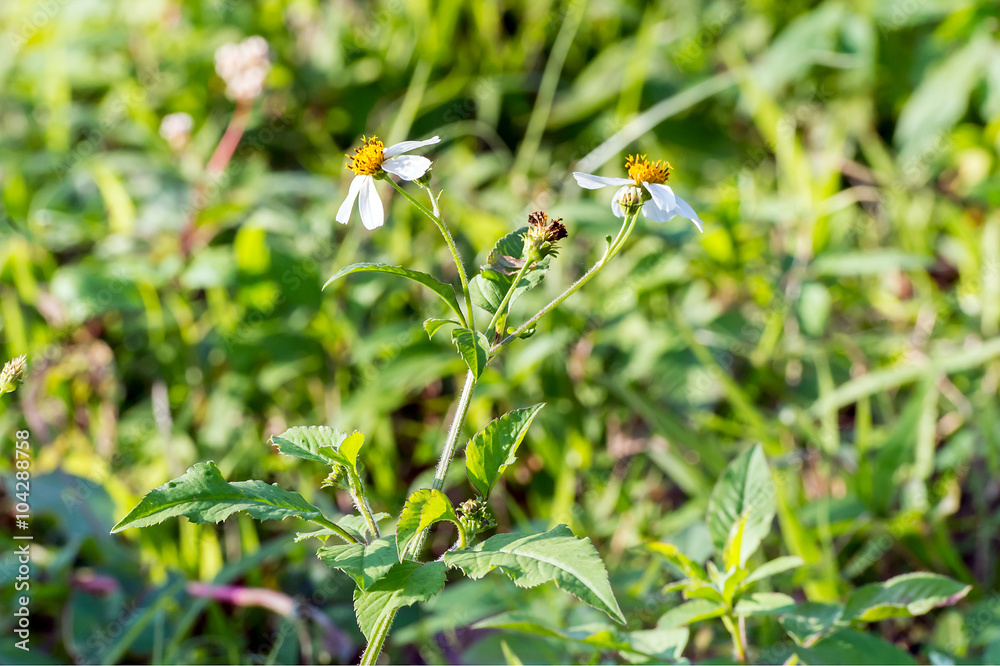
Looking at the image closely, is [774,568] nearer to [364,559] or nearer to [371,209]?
[364,559]

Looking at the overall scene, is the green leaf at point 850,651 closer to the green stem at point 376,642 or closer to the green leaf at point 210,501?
the green stem at point 376,642

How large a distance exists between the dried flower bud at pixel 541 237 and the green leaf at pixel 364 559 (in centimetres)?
34

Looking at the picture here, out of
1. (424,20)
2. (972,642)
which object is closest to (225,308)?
(424,20)

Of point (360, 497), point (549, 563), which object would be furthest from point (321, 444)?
point (549, 563)

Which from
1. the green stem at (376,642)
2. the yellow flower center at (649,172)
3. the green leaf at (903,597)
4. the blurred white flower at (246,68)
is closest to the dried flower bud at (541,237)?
the yellow flower center at (649,172)

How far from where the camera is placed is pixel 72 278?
75.9 inches

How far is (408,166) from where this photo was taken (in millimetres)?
869

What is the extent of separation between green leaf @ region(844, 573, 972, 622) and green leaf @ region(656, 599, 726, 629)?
180mm

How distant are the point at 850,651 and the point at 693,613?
0.72ft

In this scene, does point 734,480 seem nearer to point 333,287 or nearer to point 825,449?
point 825,449

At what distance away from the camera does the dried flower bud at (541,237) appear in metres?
0.84

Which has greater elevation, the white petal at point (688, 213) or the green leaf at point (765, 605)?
the white petal at point (688, 213)

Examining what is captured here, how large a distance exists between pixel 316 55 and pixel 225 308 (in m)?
1.21

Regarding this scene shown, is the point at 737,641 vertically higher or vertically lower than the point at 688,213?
lower
